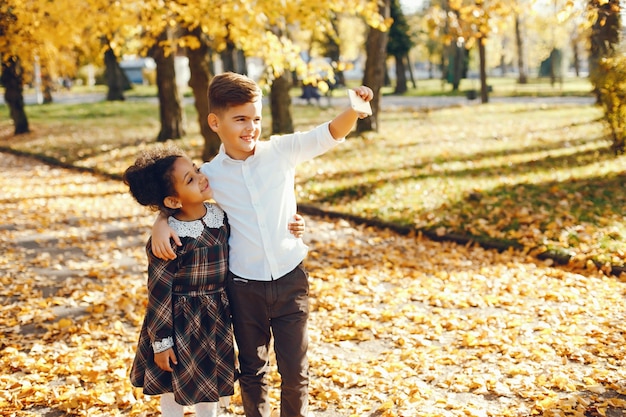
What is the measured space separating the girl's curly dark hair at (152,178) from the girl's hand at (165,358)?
682 millimetres

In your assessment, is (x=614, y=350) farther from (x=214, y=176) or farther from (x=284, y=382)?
(x=214, y=176)

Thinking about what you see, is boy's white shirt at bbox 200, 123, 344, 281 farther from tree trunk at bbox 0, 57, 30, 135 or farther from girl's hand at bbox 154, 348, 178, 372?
tree trunk at bbox 0, 57, 30, 135

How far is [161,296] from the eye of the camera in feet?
9.70

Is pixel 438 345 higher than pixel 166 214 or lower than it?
lower

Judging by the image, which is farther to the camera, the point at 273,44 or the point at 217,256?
the point at 273,44

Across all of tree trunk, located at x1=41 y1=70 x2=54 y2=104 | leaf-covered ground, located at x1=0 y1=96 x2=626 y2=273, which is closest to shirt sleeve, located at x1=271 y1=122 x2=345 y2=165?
leaf-covered ground, located at x1=0 y1=96 x2=626 y2=273

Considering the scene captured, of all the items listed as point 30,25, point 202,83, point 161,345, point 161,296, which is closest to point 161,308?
point 161,296

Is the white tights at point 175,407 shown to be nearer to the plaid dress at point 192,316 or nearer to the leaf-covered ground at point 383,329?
the plaid dress at point 192,316

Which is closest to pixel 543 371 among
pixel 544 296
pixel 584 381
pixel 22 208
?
pixel 584 381

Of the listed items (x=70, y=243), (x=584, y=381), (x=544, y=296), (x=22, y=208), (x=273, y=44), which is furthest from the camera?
(x=22, y=208)

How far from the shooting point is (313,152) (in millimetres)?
3111

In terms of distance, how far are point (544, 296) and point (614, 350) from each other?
1327mm

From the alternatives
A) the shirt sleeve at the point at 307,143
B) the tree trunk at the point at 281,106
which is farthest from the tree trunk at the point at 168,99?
the shirt sleeve at the point at 307,143

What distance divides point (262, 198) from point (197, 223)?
12.8 inches
